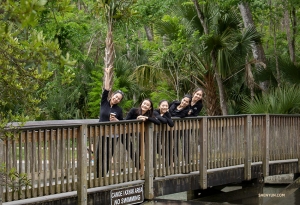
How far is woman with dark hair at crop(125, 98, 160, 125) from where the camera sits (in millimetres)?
10023

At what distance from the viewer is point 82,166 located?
868cm

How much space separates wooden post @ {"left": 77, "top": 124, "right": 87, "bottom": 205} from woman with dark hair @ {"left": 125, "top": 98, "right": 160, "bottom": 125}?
1.54 metres

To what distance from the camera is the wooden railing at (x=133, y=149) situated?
26.0 ft

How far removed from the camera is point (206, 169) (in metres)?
11.5

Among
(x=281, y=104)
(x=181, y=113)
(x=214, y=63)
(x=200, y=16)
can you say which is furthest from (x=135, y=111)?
(x=200, y=16)

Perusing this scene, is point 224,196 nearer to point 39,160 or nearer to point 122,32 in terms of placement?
point 39,160

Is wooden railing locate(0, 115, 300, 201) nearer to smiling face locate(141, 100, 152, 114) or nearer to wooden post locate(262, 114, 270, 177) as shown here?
wooden post locate(262, 114, 270, 177)

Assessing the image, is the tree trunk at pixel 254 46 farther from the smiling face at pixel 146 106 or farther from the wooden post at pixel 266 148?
the smiling face at pixel 146 106

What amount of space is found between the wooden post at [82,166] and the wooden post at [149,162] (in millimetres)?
1615

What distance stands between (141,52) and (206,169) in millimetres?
16800

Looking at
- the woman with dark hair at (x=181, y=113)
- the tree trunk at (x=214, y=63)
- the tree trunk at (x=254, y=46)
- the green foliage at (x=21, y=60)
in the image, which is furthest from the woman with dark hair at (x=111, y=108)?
the tree trunk at (x=254, y=46)

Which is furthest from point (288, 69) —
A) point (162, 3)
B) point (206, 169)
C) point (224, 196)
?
point (206, 169)

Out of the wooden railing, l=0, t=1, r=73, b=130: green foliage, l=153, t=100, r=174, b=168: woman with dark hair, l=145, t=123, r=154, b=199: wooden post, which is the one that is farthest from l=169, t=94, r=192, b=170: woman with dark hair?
l=0, t=1, r=73, b=130: green foliage

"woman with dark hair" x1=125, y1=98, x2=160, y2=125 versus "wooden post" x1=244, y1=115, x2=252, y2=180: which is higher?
"woman with dark hair" x1=125, y1=98, x2=160, y2=125
